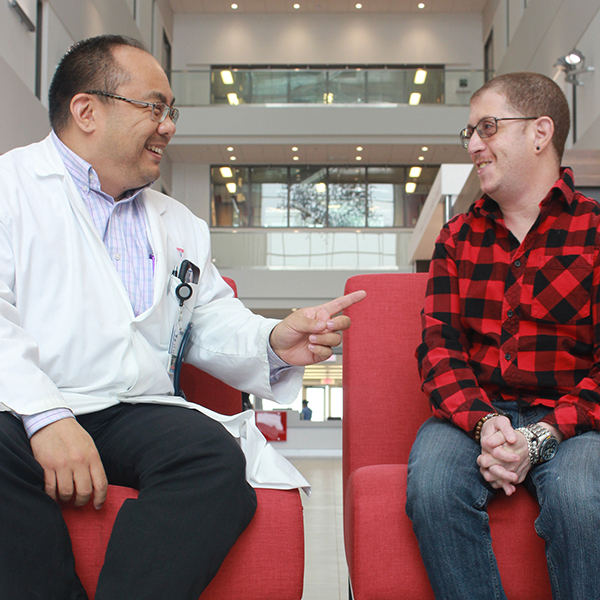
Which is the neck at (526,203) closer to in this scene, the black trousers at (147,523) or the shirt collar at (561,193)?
the shirt collar at (561,193)

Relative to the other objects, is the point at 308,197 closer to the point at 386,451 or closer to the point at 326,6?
the point at 326,6

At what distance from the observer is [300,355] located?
155 cm

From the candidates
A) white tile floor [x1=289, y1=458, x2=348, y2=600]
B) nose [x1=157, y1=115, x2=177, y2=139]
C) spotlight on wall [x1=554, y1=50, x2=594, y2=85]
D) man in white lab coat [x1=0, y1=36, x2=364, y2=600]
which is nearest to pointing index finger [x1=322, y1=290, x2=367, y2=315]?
man in white lab coat [x1=0, y1=36, x2=364, y2=600]

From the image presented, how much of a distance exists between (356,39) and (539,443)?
48.6ft

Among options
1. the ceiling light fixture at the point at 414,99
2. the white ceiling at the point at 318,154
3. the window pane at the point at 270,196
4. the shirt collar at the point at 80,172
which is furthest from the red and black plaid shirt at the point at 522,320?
the window pane at the point at 270,196

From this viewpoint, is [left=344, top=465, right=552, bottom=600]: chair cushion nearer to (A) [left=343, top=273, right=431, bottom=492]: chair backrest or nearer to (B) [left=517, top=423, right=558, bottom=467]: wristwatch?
(B) [left=517, top=423, right=558, bottom=467]: wristwatch

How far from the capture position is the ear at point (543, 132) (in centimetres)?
172

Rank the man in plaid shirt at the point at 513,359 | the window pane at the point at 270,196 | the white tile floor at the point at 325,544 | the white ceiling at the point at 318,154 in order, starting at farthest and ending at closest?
the window pane at the point at 270,196, the white ceiling at the point at 318,154, the white tile floor at the point at 325,544, the man in plaid shirt at the point at 513,359

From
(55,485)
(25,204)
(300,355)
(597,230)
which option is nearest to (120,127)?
(25,204)

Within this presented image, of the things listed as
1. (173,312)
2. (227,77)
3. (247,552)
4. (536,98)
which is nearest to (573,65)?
(536,98)

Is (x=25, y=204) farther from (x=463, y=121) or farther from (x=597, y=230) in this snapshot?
(x=463, y=121)

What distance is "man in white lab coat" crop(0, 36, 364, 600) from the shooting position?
113cm

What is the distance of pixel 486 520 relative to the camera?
125 cm

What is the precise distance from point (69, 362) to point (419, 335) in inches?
40.2
